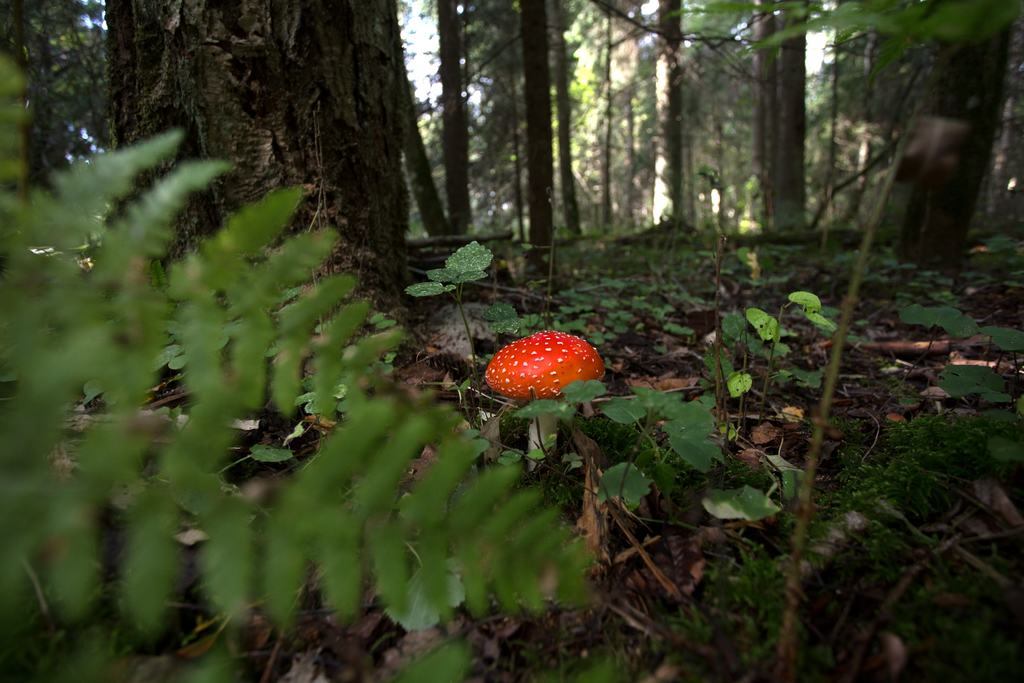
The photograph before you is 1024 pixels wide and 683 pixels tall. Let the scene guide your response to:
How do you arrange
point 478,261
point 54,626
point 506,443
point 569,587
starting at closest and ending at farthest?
point 569,587
point 54,626
point 478,261
point 506,443

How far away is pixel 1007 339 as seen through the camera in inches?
80.4

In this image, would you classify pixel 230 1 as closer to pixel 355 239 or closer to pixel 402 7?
pixel 355 239

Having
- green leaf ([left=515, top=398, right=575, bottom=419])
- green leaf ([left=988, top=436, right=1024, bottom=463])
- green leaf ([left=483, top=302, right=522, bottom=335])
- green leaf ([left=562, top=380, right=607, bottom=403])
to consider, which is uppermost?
green leaf ([left=483, top=302, right=522, bottom=335])

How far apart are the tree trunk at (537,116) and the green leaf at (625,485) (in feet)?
12.4

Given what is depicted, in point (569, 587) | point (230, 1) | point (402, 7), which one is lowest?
point (569, 587)

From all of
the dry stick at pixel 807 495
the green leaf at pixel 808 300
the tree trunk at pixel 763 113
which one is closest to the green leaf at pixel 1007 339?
the green leaf at pixel 808 300

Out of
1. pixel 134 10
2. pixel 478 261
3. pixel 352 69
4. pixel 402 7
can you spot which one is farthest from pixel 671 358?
pixel 402 7

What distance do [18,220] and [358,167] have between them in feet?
7.02

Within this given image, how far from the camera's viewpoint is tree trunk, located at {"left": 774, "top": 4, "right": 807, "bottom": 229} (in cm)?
974

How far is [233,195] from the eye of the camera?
103 inches

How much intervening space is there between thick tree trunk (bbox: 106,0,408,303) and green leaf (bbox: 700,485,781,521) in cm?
202

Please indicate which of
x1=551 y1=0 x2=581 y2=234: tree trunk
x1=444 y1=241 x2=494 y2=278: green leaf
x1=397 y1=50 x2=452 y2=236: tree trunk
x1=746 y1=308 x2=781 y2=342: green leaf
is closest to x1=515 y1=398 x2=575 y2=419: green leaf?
x1=444 y1=241 x2=494 y2=278: green leaf

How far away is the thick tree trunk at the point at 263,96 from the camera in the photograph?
2471 mm

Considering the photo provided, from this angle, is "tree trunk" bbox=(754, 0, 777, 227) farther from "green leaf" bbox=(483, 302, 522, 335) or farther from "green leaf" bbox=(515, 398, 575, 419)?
"green leaf" bbox=(515, 398, 575, 419)
